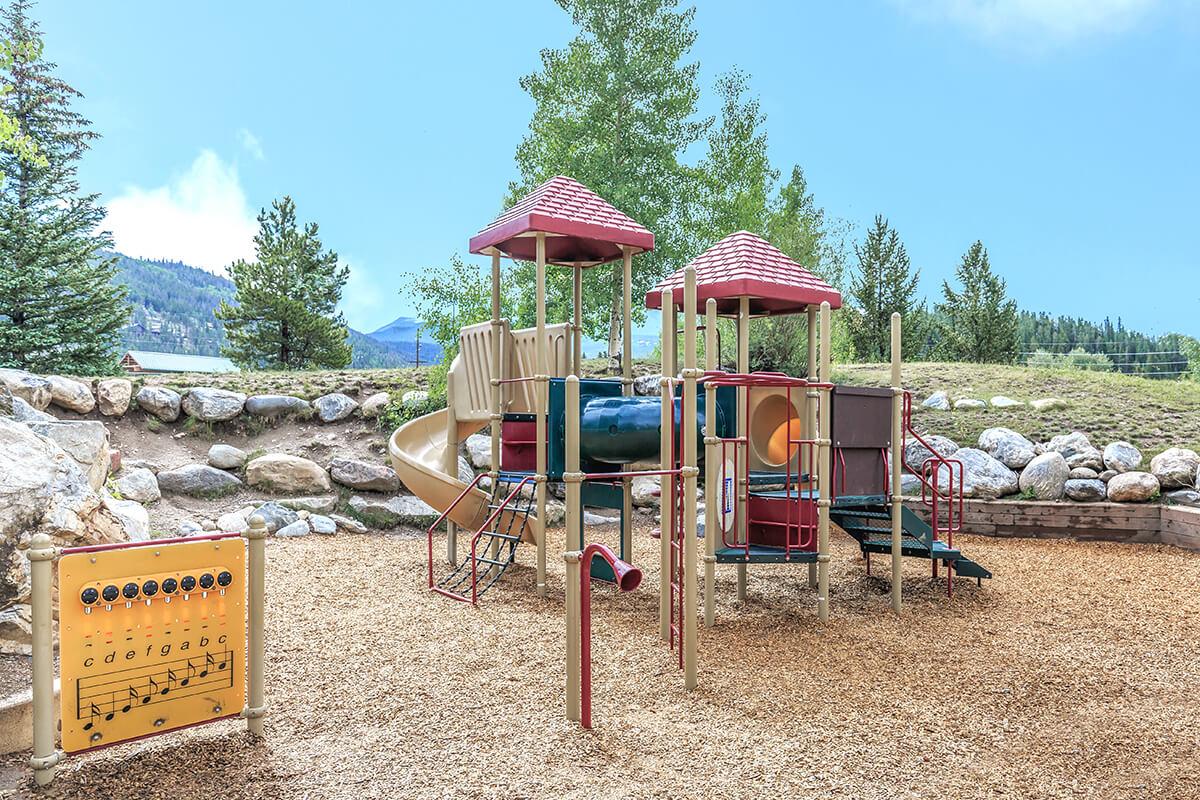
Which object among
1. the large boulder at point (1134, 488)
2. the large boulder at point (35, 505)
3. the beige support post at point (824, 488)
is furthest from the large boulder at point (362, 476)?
the large boulder at point (1134, 488)

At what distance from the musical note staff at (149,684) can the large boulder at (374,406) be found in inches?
355

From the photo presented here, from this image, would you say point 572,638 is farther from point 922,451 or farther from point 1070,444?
point 1070,444

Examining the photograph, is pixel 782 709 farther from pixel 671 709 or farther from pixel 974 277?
pixel 974 277

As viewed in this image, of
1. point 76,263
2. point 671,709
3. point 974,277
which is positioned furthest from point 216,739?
point 974,277

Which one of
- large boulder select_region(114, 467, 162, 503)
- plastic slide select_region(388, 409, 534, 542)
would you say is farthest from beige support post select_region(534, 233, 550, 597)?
large boulder select_region(114, 467, 162, 503)

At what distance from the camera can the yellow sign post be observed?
3.29 metres

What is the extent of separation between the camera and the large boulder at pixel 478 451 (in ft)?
38.7

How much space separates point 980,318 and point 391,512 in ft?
71.0

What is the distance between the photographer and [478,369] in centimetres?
843

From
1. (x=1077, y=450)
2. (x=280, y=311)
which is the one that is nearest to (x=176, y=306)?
(x=280, y=311)

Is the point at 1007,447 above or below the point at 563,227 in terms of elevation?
below

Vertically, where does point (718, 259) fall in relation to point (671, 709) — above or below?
above

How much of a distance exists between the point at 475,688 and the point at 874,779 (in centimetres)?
225

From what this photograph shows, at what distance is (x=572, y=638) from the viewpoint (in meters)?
4.09
